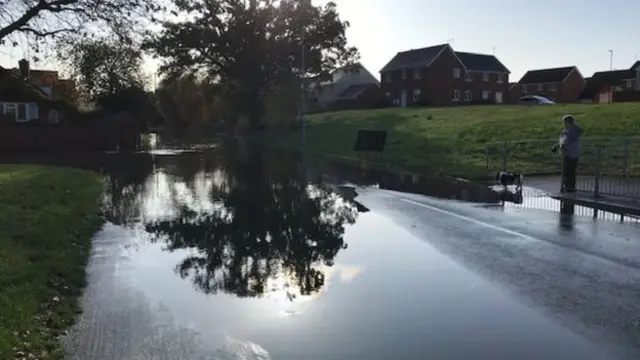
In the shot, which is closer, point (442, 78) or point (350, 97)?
point (442, 78)

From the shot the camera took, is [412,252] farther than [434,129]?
No

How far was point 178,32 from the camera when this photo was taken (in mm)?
56188

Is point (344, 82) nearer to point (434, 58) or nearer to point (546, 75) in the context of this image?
point (434, 58)

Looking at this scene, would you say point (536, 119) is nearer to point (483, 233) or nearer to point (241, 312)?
point (483, 233)

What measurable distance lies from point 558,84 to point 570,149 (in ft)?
253

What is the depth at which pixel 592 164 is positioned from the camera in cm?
2003

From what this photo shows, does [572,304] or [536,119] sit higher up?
[536,119]

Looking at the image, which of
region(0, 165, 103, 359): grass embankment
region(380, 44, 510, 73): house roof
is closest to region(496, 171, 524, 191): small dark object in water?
region(0, 165, 103, 359): grass embankment

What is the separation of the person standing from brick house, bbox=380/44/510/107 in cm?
6310

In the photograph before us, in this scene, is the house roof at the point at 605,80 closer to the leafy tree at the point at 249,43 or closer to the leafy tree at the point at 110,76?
the leafy tree at the point at 249,43

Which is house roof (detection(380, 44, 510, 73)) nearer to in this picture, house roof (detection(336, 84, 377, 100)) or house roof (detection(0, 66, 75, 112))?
house roof (detection(336, 84, 377, 100))

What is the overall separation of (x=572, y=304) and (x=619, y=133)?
21.9 metres

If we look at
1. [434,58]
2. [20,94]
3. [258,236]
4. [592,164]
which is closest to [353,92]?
[434,58]

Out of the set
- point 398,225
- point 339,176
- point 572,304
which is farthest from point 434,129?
point 572,304
